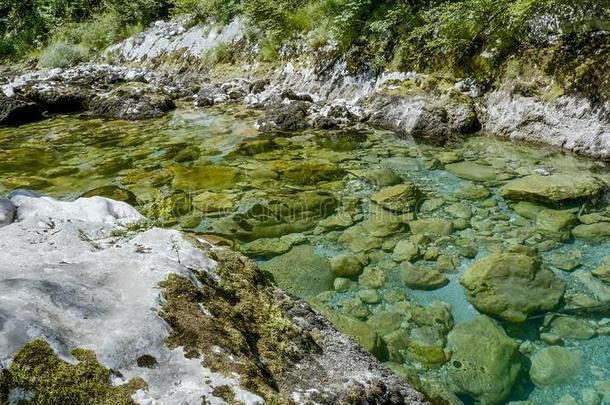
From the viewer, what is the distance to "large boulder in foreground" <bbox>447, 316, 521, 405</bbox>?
95.9 inches

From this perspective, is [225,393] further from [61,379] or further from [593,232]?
[593,232]

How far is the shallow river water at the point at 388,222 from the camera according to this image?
269 centimetres

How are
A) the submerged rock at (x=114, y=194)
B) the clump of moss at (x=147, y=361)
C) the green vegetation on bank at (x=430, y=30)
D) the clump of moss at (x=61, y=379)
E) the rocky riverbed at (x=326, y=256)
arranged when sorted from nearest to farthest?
the clump of moss at (x=61, y=379) < the clump of moss at (x=147, y=361) < the rocky riverbed at (x=326, y=256) < the submerged rock at (x=114, y=194) < the green vegetation on bank at (x=430, y=30)

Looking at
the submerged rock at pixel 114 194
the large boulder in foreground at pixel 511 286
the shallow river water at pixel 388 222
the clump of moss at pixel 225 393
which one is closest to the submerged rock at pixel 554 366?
the shallow river water at pixel 388 222

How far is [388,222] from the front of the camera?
4.42 metres

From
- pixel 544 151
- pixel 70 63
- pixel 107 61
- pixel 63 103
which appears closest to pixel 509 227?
pixel 544 151

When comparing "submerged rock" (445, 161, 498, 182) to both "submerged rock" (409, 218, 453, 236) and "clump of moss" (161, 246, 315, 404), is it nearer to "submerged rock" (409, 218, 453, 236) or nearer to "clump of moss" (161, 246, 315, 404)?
"submerged rock" (409, 218, 453, 236)

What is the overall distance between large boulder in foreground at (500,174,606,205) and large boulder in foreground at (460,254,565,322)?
128cm

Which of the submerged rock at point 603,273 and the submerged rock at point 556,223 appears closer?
the submerged rock at point 603,273

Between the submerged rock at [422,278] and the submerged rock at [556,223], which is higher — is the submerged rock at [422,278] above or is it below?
below

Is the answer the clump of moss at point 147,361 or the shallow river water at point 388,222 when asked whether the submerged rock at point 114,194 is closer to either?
the shallow river water at point 388,222

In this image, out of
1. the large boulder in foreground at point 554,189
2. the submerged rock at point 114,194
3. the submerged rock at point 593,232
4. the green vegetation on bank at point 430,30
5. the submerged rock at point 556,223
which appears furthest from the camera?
the green vegetation on bank at point 430,30

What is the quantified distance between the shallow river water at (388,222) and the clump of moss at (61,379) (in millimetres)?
1641

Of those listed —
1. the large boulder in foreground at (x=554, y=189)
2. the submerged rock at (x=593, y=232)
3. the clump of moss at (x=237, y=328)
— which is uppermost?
the clump of moss at (x=237, y=328)
